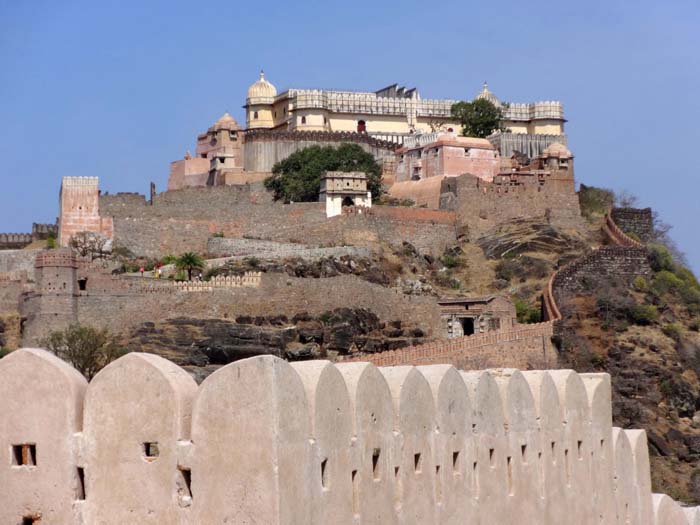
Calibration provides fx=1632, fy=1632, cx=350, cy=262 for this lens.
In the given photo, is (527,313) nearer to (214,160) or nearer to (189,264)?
(189,264)

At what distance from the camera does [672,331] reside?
48.0 m

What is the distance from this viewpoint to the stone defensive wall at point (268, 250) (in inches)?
1943

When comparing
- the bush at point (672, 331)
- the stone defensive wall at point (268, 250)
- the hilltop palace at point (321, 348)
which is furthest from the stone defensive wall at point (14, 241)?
the bush at point (672, 331)

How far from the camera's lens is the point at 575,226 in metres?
55.0

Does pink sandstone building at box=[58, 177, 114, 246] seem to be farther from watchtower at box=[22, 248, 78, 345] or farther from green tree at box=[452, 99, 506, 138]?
green tree at box=[452, 99, 506, 138]

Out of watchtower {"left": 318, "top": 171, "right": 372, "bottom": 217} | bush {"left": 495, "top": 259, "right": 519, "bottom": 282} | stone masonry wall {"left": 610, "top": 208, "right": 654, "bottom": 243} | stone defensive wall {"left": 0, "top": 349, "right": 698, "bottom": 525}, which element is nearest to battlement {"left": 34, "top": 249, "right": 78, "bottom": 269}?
watchtower {"left": 318, "top": 171, "right": 372, "bottom": 217}

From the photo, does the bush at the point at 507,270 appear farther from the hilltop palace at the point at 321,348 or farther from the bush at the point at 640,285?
the bush at the point at 640,285

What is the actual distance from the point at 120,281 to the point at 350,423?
3063 centimetres

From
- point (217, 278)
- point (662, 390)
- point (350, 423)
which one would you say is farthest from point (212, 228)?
point (350, 423)

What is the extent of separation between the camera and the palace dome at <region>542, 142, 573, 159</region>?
188ft

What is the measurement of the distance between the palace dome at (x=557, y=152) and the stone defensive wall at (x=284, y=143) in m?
6.44

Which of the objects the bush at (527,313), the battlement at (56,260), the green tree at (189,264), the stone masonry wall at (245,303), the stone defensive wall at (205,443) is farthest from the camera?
the green tree at (189,264)

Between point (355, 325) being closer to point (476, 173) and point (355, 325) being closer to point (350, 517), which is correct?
point (476, 173)

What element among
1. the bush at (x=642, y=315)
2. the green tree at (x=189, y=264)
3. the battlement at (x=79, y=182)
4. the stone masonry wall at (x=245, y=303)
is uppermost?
the battlement at (x=79, y=182)
